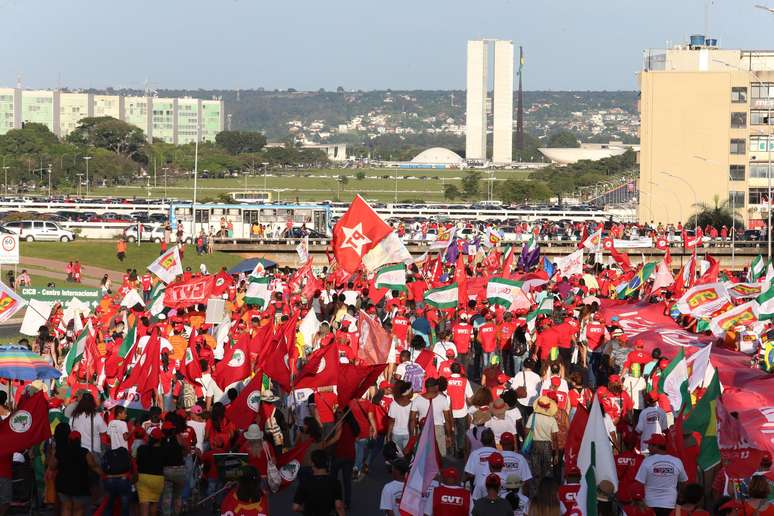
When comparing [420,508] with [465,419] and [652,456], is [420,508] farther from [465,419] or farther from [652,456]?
[465,419]

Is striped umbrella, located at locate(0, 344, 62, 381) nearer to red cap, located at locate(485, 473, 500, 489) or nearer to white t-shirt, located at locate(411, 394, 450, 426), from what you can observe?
white t-shirt, located at locate(411, 394, 450, 426)

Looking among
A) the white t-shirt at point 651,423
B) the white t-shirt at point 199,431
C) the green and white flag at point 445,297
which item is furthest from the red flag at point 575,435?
the green and white flag at point 445,297

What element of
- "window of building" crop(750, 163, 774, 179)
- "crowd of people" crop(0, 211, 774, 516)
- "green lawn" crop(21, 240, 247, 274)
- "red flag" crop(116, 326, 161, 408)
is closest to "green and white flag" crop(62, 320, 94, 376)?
"crowd of people" crop(0, 211, 774, 516)

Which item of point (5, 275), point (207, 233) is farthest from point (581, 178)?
point (5, 275)

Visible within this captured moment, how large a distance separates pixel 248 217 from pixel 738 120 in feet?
113

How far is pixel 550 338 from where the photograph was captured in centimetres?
2005

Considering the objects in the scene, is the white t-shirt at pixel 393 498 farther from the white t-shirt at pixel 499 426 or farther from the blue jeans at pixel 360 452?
the blue jeans at pixel 360 452

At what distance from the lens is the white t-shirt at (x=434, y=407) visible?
14.8 m

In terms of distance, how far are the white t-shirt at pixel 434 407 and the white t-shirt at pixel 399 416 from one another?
82 millimetres

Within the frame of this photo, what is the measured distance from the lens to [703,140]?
8800 centimetres

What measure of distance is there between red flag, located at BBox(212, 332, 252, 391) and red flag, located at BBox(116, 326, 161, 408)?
767mm

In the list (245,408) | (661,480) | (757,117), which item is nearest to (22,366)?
(245,408)

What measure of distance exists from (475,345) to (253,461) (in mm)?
11148

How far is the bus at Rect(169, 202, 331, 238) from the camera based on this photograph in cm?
6575
